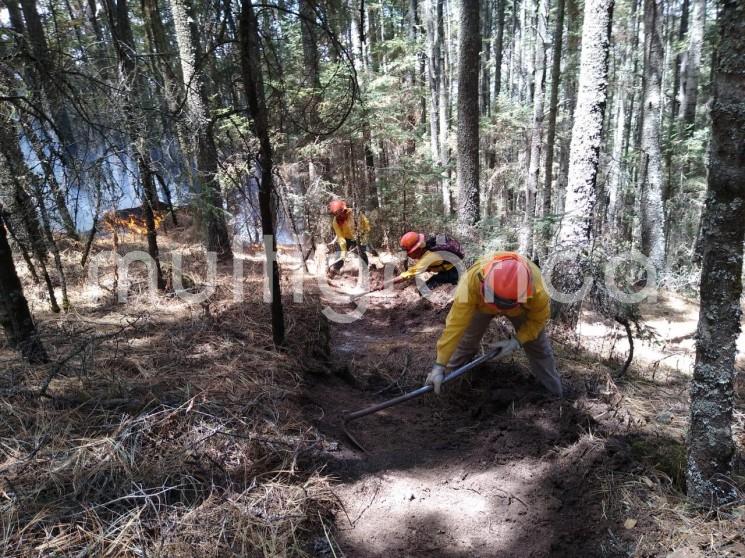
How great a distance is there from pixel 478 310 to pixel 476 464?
1.32 metres

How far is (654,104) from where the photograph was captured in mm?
11820

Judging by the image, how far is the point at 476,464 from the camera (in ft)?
11.3

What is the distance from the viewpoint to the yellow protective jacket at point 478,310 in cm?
383

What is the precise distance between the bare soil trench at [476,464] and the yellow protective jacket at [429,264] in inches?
92.6

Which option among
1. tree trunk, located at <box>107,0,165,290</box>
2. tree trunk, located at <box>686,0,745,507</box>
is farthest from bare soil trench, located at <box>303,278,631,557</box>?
tree trunk, located at <box>107,0,165,290</box>

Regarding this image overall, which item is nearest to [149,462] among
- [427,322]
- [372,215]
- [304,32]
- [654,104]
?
[304,32]

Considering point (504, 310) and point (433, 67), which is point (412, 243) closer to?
point (504, 310)

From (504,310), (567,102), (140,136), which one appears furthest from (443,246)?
(567,102)

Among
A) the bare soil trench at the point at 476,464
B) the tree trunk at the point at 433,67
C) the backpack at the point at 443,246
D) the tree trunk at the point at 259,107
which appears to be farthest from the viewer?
the tree trunk at the point at 433,67

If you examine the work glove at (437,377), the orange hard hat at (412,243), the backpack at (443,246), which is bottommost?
the work glove at (437,377)

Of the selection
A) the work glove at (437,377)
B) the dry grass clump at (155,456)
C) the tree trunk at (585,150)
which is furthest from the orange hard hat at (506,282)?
the tree trunk at (585,150)

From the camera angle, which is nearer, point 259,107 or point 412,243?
point 259,107

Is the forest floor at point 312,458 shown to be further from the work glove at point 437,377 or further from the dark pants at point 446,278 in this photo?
the dark pants at point 446,278

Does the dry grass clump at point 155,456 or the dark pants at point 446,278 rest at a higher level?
the dry grass clump at point 155,456
